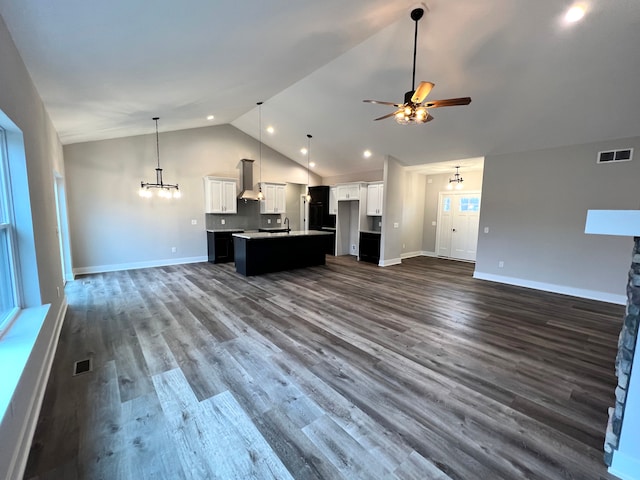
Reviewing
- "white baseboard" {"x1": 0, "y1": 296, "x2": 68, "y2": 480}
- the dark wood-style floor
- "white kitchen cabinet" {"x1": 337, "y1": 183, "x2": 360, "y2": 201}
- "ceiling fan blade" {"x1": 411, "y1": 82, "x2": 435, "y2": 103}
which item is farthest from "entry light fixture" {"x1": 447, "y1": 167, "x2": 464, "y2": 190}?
"white baseboard" {"x1": 0, "y1": 296, "x2": 68, "y2": 480}

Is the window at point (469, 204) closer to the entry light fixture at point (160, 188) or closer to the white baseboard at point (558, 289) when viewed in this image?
the white baseboard at point (558, 289)

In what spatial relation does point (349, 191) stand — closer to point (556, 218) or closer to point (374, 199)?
point (374, 199)

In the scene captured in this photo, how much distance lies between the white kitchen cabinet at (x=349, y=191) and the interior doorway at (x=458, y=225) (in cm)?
272

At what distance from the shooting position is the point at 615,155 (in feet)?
14.9

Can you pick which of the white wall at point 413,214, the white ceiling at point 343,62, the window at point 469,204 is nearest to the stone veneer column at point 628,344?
the white ceiling at point 343,62

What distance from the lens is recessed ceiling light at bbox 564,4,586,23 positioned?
2.88 m

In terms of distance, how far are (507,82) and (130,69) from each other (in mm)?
4912

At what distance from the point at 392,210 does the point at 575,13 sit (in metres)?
4.95

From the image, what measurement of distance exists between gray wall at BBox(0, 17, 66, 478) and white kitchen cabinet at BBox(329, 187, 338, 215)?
6828 mm

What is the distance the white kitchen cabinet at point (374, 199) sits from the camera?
7.96 meters

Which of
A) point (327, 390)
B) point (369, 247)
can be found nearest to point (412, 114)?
point (327, 390)

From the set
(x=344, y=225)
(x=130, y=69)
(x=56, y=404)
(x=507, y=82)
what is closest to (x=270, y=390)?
(x=56, y=404)

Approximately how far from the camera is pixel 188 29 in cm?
238

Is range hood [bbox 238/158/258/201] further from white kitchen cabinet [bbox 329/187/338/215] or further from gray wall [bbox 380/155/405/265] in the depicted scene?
gray wall [bbox 380/155/405/265]
